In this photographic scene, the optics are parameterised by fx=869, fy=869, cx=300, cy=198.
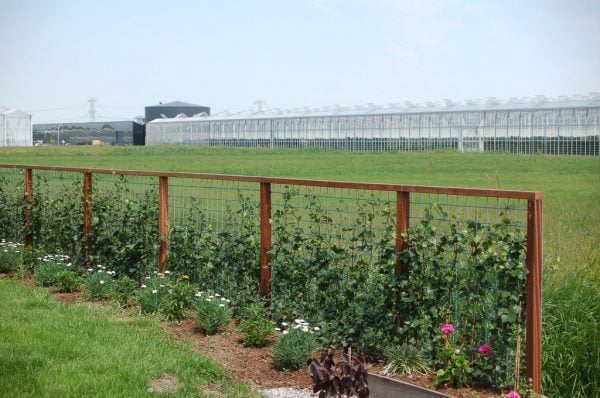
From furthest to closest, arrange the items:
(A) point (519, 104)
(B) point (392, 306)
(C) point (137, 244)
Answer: (A) point (519, 104) < (C) point (137, 244) < (B) point (392, 306)

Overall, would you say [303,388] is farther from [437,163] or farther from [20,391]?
[437,163]

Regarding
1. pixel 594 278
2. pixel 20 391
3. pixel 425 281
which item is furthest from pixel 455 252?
pixel 20 391

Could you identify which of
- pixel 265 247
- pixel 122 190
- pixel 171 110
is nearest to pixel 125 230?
pixel 122 190

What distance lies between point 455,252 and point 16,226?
333 inches

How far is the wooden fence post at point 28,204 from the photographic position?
40.9 feet

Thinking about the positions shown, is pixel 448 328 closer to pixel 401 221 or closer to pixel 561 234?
pixel 401 221

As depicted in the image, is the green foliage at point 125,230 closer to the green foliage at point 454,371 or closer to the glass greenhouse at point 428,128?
the green foliage at point 454,371

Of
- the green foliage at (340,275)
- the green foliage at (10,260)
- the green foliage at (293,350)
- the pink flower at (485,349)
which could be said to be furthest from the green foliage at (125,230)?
the pink flower at (485,349)

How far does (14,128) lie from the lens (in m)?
86.6

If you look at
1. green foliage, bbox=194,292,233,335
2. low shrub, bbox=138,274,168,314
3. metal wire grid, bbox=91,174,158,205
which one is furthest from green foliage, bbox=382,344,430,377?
metal wire grid, bbox=91,174,158,205

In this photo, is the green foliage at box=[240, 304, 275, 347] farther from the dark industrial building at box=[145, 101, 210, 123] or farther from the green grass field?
the dark industrial building at box=[145, 101, 210, 123]

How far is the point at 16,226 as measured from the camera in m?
12.9

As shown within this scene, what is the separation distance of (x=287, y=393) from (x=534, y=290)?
190cm

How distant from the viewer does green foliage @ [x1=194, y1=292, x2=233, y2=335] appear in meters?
7.95
